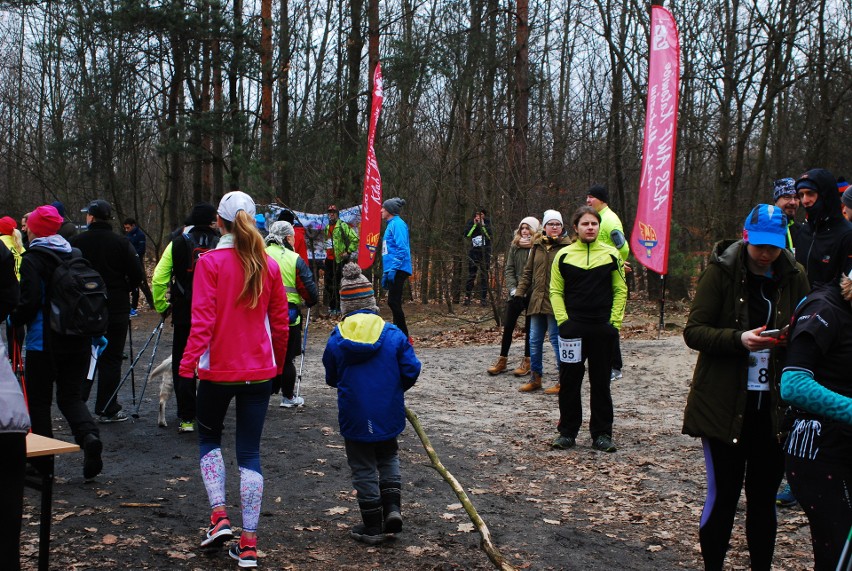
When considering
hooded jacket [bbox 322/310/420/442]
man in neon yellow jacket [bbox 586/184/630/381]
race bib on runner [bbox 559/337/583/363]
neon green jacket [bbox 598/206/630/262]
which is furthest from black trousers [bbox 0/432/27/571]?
neon green jacket [bbox 598/206/630/262]

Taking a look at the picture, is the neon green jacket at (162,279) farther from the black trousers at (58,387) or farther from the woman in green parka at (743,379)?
the woman in green parka at (743,379)

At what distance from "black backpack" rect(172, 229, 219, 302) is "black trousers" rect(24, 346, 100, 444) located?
4.21 ft

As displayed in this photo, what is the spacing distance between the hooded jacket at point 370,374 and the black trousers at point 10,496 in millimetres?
2262

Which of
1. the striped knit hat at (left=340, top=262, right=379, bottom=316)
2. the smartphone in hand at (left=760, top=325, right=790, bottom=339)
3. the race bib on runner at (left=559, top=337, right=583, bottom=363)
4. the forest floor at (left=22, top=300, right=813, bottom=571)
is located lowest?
the forest floor at (left=22, top=300, right=813, bottom=571)

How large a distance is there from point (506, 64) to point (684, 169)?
804 centimetres

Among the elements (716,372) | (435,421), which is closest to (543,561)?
(716,372)

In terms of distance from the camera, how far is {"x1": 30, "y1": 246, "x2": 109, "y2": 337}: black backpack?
628 cm

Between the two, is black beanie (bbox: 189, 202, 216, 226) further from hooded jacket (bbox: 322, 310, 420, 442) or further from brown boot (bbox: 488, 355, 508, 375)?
brown boot (bbox: 488, 355, 508, 375)

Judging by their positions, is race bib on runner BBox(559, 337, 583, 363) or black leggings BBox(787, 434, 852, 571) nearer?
black leggings BBox(787, 434, 852, 571)

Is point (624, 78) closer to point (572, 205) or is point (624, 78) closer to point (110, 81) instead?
point (572, 205)

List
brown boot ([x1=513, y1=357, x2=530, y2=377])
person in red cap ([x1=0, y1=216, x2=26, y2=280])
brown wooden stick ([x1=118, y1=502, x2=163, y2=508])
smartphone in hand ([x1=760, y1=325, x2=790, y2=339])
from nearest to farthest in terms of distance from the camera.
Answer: smartphone in hand ([x1=760, y1=325, x2=790, y2=339]) → brown wooden stick ([x1=118, y1=502, x2=163, y2=508]) → person in red cap ([x1=0, y1=216, x2=26, y2=280]) → brown boot ([x1=513, y1=357, x2=530, y2=377])

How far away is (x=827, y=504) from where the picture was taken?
3.52 meters

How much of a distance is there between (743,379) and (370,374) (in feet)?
7.36

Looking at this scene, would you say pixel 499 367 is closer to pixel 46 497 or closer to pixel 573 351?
pixel 573 351
